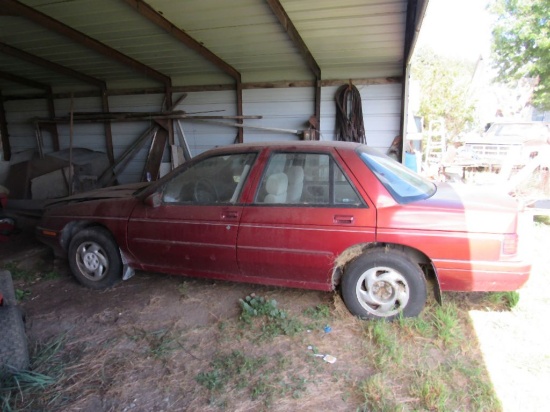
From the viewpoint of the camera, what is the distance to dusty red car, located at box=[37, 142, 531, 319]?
2.75m

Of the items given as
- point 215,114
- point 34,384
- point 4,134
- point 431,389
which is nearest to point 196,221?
point 34,384

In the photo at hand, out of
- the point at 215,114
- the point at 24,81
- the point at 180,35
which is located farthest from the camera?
the point at 24,81

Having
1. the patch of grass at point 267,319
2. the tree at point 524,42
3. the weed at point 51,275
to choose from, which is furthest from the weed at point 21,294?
the tree at point 524,42

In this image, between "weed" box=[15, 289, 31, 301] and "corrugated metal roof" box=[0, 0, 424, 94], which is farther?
"corrugated metal roof" box=[0, 0, 424, 94]

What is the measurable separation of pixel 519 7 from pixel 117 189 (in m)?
19.2

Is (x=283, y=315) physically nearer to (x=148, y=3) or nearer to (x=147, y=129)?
(x=148, y=3)

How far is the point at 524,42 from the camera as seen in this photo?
54.3 ft

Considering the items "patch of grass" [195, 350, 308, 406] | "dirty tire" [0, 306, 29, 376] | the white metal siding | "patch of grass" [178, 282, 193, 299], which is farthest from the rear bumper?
the white metal siding

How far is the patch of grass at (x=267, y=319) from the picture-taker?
296cm

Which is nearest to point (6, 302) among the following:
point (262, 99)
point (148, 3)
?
point (148, 3)

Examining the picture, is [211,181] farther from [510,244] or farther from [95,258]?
[510,244]

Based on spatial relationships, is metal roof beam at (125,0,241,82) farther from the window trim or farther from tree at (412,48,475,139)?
tree at (412,48,475,139)

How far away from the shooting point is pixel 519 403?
7.10ft

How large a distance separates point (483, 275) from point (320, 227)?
1266 mm
